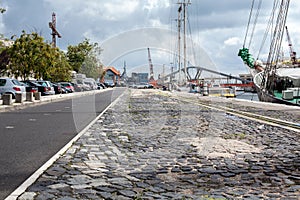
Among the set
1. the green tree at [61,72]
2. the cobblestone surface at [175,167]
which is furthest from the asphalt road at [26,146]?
the green tree at [61,72]

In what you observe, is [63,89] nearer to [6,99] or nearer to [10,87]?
[10,87]

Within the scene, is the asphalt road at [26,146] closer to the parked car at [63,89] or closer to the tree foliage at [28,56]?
the tree foliage at [28,56]

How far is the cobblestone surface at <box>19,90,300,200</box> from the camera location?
17.9ft

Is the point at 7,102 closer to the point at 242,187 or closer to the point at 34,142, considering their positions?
the point at 34,142

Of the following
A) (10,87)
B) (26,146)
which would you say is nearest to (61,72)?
(10,87)

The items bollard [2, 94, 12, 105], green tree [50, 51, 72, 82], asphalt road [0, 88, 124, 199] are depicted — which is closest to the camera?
asphalt road [0, 88, 124, 199]

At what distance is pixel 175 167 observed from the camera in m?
7.01

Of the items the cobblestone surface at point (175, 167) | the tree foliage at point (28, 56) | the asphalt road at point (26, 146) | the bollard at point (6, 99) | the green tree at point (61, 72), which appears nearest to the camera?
the cobblestone surface at point (175, 167)

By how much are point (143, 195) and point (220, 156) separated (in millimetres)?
3139

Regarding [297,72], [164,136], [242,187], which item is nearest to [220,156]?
[242,187]

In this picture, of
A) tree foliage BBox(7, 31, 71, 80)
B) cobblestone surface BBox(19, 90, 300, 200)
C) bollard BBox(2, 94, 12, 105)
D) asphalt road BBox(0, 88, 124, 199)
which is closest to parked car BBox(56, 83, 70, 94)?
tree foliage BBox(7, 31, 71, 80)

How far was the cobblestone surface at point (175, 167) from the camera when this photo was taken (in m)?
5.46

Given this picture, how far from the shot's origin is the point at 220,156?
8.09 meters

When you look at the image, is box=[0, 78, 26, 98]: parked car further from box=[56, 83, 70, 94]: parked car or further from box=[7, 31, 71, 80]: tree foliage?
box=[56, 83, 70, 94]: parked car
